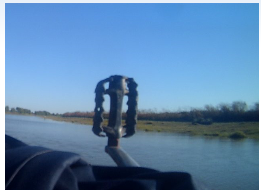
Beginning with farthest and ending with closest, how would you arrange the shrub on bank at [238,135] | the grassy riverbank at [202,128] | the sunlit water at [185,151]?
the shrub on bank at [238,135] → the grassy riverbank at [202,128] → the sunlit water at [185,151]

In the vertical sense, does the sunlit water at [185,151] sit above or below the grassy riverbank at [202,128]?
below

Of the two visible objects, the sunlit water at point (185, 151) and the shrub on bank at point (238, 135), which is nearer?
the sunlit water at point (185, 151)

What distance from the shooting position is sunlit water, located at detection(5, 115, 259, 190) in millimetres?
2959

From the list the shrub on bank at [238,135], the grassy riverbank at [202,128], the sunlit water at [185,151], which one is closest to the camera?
the sunlit water at [185,151]

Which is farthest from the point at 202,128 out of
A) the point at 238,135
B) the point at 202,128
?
the point at 238,135

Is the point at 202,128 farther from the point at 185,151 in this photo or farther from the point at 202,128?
the point at 185,151

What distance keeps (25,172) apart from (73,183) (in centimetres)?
14

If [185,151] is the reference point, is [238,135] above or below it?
above

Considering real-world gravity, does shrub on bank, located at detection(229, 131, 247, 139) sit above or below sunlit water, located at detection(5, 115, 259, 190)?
above

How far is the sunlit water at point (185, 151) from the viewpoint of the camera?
296 centimetres

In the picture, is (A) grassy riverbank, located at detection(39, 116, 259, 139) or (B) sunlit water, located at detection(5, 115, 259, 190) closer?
(B) sunlit water, located at detection(5, 115, 259, 190)

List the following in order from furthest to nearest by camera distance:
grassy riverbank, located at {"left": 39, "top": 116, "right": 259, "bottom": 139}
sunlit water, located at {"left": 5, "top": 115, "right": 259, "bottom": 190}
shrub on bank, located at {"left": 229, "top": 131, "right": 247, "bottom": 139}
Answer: shrub on bank, located at {"left": 229, "top": 131, "right": 247, "bottom": 139} < grassy riverbank, located at {"left": 39, "top": 116, "right": 259, "bottom": 139} < sunlit water, located at {"left": 5, "top": 115, "right": 259, "bottom": 190}

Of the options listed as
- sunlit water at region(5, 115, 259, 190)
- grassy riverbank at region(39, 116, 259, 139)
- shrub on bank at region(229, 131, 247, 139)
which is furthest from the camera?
shrub on bank at region(229, 131, 247, 139)

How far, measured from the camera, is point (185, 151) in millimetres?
4301
